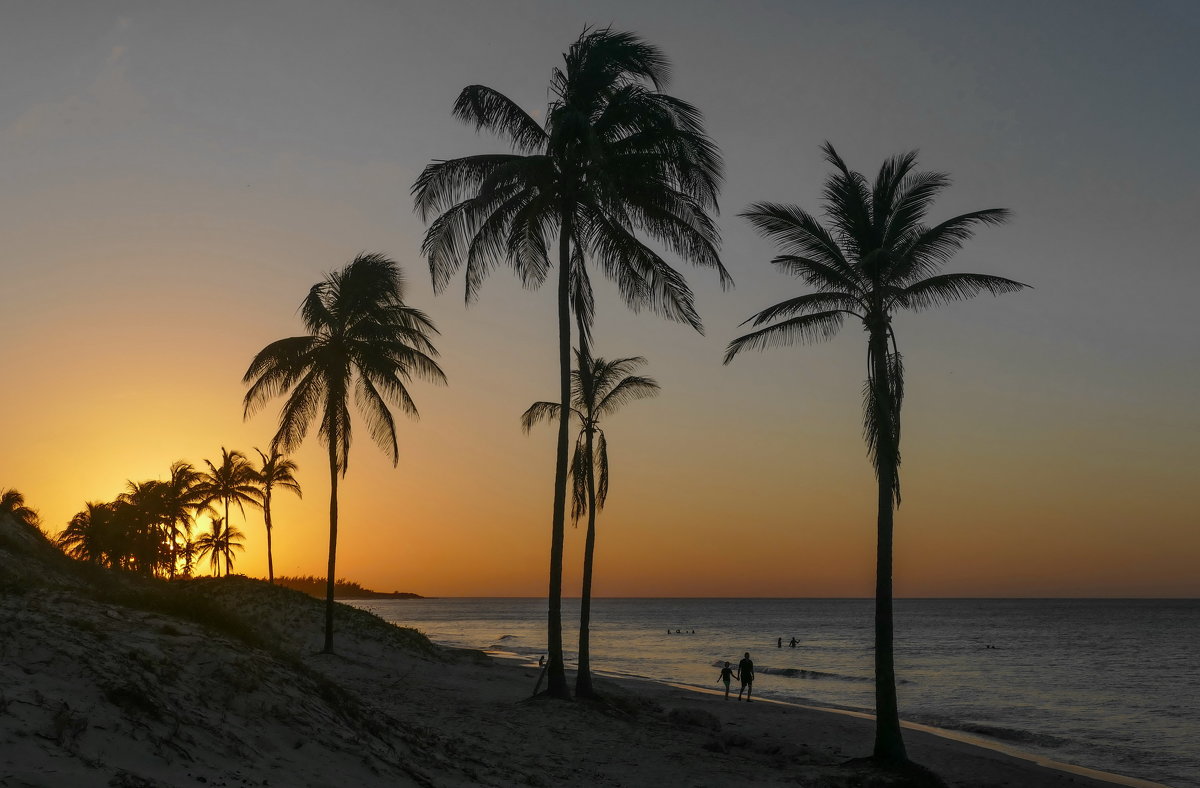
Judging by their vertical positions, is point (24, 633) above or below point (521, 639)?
above

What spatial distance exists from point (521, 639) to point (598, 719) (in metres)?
80.6

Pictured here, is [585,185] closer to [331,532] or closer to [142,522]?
[331,532]

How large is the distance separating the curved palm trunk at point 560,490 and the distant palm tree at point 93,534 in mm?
48047

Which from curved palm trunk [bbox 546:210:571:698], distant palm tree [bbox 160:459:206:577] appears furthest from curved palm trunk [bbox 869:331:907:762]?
distant palm tree [bbox 160:459:206:577]

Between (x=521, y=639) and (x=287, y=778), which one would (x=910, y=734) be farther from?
(x=521, y=639)

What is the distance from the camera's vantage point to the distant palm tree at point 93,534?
192 ft

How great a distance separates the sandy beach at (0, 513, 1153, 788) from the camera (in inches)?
313

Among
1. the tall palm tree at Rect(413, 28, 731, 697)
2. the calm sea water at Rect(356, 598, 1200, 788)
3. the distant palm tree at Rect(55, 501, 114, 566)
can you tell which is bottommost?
the calm sea water at Rect(356, 598, 1200, 788)

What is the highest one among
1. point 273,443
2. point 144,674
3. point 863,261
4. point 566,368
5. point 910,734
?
point 863,261

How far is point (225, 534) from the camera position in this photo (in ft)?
231

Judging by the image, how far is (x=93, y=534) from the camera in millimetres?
58781

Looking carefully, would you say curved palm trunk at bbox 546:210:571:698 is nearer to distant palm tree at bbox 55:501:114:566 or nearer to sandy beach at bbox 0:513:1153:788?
sandy beach at bbox 0:513:1153:788

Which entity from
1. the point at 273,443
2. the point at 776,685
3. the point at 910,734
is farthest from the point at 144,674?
the point at 776,685

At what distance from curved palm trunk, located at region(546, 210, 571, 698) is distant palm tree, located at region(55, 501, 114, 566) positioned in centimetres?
4805
